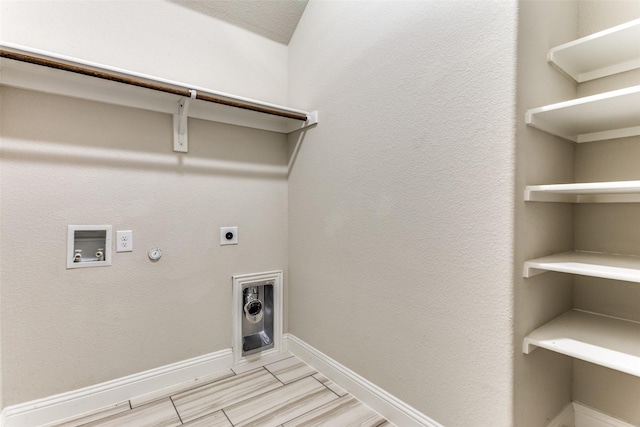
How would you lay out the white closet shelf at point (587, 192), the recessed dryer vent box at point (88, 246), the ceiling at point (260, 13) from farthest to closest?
1. the ceiling at point (260, 13)
2. the recessed dryer vent box at point (88, 246)
3. the white closet shelf at point (587, 192)

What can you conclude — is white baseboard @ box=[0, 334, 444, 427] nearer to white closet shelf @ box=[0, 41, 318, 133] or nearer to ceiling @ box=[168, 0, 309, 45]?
white closet shelf @ box=[0, 41, 318, 133]

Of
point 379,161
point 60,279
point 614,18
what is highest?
point 614,18

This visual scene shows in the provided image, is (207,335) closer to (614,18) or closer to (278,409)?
(278,409)

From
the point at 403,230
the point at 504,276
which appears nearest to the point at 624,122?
the point at 504,276

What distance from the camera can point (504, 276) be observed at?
1114mm

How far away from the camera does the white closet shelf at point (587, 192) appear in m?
0.92

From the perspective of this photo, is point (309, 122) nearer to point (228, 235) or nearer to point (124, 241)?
point (228, 235)

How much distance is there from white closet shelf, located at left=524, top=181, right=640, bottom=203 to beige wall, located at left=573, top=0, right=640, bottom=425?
0.14 feet

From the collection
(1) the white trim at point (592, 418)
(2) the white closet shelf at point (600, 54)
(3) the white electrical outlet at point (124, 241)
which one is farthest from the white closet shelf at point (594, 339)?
(3) the white electrical outlet at point (124, 241)

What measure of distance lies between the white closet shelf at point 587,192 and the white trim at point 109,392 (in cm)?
192

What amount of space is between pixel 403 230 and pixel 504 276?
1.54 feet

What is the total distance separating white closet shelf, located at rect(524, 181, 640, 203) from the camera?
3.02ft

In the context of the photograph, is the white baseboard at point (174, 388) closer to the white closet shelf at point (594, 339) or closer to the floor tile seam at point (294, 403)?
the floor tile seam at point (294, 403)

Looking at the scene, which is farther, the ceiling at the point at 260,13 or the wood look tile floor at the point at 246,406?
the ceiling at the point at 260,13
